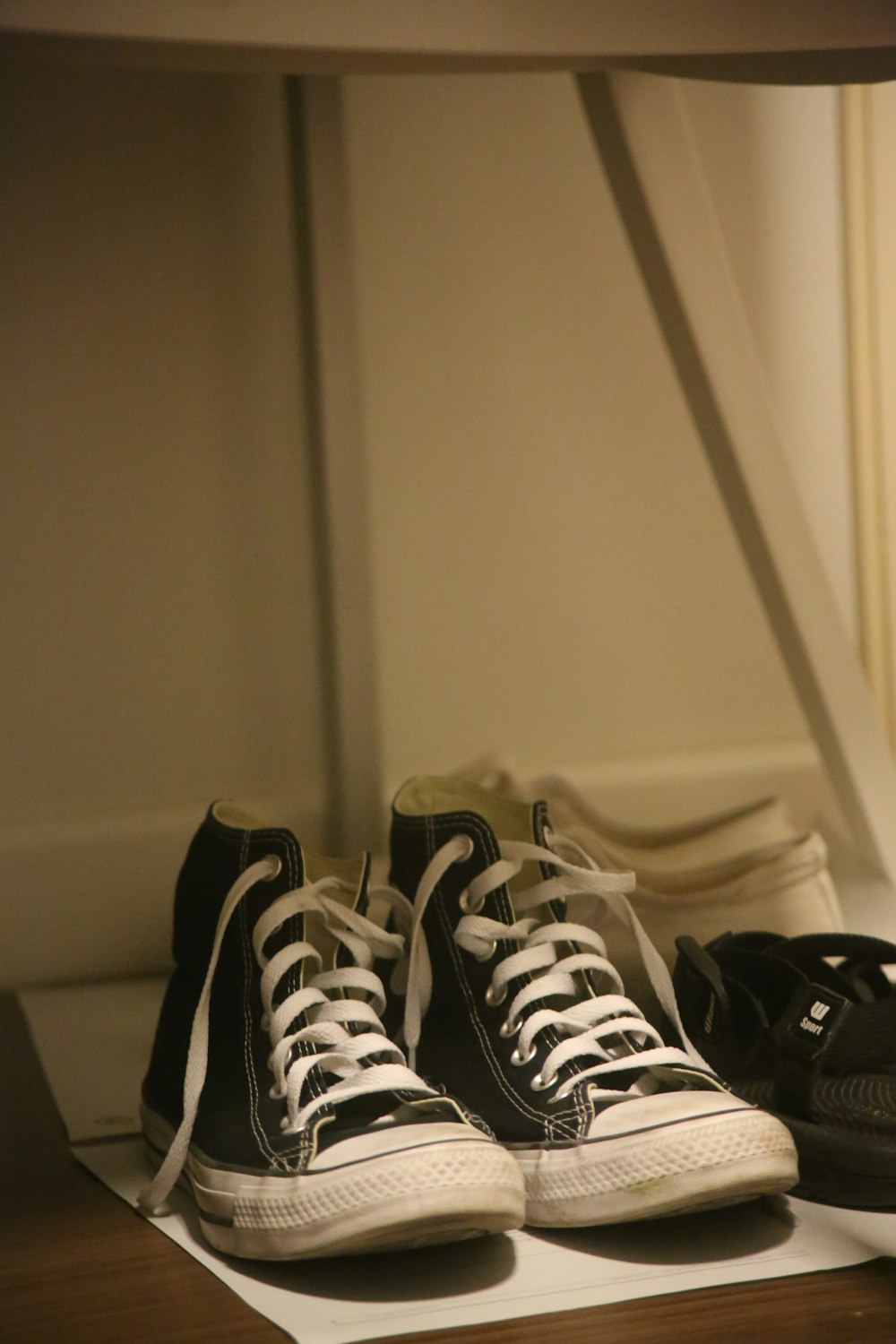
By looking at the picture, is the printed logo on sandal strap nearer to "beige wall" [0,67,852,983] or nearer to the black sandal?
the black sandal

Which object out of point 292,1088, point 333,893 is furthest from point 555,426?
point 292,1088

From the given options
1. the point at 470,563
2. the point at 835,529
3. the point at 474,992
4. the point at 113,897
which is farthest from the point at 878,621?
the point at 474,992

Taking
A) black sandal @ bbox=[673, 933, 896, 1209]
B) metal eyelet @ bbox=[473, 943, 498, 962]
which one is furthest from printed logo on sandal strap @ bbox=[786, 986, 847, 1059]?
metal eyelet @ bbox=[473, 943, 498, 962]

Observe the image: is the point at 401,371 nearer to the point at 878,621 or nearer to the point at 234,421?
the point at 234,421

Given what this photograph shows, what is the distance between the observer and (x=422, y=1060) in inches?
23.1

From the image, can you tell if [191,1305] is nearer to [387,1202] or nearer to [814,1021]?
[387,1202]

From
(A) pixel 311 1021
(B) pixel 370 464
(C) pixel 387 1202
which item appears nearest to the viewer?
(C) pixel 387 1202

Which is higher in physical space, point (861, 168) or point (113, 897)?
point (861, 168)

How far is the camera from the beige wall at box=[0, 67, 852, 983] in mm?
1070

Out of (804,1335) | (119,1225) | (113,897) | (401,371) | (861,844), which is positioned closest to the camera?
(804,1335)

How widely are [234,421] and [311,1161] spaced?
0.75m

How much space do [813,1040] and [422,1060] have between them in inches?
6.6

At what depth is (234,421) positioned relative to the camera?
3.67 ft

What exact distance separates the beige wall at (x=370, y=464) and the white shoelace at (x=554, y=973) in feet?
1.78
